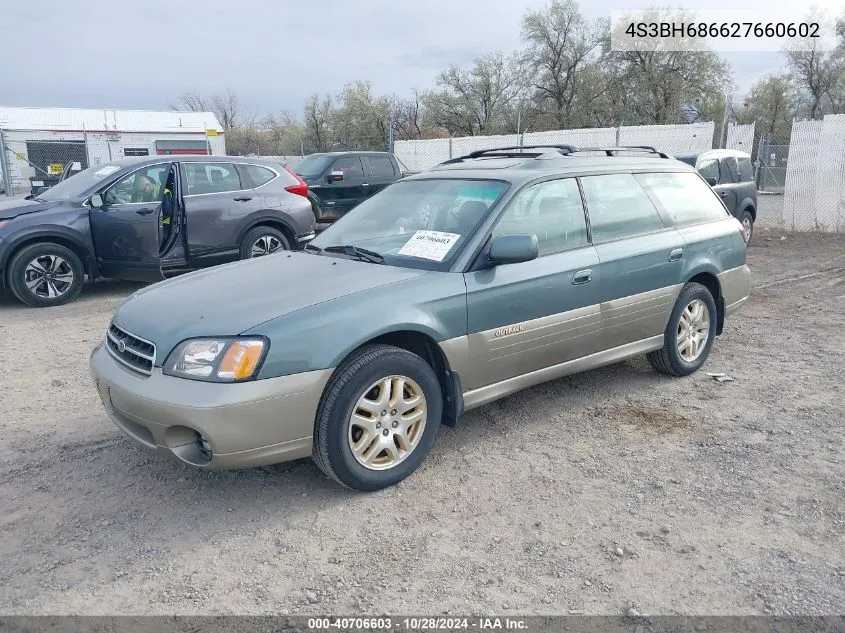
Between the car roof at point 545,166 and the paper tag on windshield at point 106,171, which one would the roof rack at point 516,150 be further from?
the paper tag on windshield at point 106,171

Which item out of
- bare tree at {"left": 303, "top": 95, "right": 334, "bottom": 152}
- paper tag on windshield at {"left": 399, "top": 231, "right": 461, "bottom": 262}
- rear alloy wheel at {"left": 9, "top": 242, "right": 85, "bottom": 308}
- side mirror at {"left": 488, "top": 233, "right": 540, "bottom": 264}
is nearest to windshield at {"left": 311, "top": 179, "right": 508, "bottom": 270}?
paper tag on windshield at {"left": 399, "top": 231, "right": 461, "bottom": 262}

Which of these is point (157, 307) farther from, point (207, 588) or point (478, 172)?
point (478, 172)

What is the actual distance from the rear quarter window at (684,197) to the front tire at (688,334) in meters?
0.54

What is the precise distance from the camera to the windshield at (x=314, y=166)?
43.1ft

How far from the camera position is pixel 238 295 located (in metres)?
3.46

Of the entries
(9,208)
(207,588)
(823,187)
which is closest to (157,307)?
(207,588)

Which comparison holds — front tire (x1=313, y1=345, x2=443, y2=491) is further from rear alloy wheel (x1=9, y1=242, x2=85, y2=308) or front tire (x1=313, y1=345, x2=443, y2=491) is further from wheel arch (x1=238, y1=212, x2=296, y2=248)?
rear alloy wheel (x1=9, y1=242, x2=85, y2=308)

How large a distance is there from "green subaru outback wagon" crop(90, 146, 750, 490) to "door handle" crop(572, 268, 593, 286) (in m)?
0.02

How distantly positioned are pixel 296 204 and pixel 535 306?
5.60 m

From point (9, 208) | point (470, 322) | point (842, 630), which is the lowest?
point (842, 630)

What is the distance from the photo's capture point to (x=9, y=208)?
24.7ft

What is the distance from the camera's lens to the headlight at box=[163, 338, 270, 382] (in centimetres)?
298

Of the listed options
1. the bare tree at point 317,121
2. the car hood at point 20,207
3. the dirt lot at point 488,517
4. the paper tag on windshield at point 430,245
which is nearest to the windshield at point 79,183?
the car hood at point 20,207

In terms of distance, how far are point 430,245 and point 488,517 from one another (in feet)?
5.10
